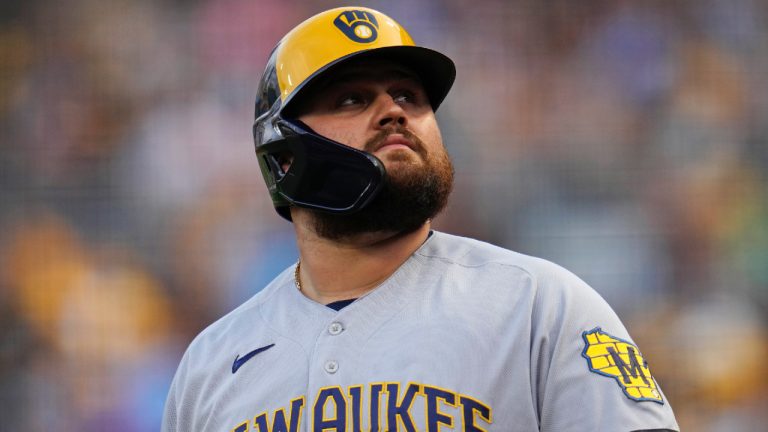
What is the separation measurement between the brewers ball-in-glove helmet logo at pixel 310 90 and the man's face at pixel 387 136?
3 centimetres

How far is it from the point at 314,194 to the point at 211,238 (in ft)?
9.05

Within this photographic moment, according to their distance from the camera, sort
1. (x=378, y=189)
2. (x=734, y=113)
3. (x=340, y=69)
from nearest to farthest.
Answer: (x=378, y=189), (x=340, y=69), (x=734, y=113)

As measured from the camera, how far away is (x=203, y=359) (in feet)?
7.39

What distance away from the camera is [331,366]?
195 cm

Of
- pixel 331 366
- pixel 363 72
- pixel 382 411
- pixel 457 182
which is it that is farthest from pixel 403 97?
pixel 457 182

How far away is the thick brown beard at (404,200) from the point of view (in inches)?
81.5

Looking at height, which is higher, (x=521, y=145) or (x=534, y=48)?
(x=534, y=48)

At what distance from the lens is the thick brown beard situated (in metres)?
2.07

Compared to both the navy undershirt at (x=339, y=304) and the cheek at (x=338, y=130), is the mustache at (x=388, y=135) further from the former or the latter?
the navy undershirt at (x=339, y=304)

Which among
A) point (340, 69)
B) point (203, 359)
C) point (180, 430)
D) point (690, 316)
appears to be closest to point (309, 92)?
point (340, 69)

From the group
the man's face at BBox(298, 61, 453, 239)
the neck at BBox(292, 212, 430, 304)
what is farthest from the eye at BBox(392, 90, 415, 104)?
the neck at BBox(292, 212, 430, 304)

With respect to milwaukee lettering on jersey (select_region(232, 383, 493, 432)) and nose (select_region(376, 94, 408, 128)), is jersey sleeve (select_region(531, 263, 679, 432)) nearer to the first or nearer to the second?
milwaukee lettering on jersey (select_region(232, 383, 493, 432))

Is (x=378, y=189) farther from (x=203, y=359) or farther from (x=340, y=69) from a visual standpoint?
(x=203, y=359)

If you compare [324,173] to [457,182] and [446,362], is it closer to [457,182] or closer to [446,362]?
[446,362]
